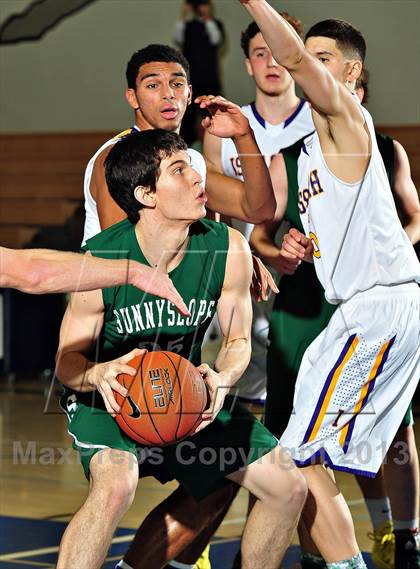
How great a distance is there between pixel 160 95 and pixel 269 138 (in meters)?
0.82

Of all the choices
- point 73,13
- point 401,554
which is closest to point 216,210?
point 401,554

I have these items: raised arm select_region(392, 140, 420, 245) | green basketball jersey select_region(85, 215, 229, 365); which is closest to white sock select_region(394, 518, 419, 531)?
raised arm select_region(392, 140, 420, 245)

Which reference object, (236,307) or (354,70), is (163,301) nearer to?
(236,307)

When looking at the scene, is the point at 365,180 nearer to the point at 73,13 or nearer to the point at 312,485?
the point at 312,485

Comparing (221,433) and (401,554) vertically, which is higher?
(221,433)

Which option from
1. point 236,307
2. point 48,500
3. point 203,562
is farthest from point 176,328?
point 48,500

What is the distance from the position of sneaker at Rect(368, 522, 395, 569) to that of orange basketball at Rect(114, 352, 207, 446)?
1.45 m

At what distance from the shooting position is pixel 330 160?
3615 millimetres

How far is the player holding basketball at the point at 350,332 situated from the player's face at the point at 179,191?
1.46 ft

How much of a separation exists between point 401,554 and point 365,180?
1.52 meters

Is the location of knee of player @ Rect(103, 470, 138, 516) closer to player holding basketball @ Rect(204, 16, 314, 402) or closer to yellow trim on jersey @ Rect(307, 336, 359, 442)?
yellow trim on jersey @ Rect(307, 336, 359, 442)

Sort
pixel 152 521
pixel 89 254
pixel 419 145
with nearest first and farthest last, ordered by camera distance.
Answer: pixel 89 254
pixel 152 521
pixel 419 145

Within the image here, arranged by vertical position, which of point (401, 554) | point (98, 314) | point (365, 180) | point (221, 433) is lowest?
point (401, 554)

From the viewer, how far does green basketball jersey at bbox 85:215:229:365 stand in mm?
3484
